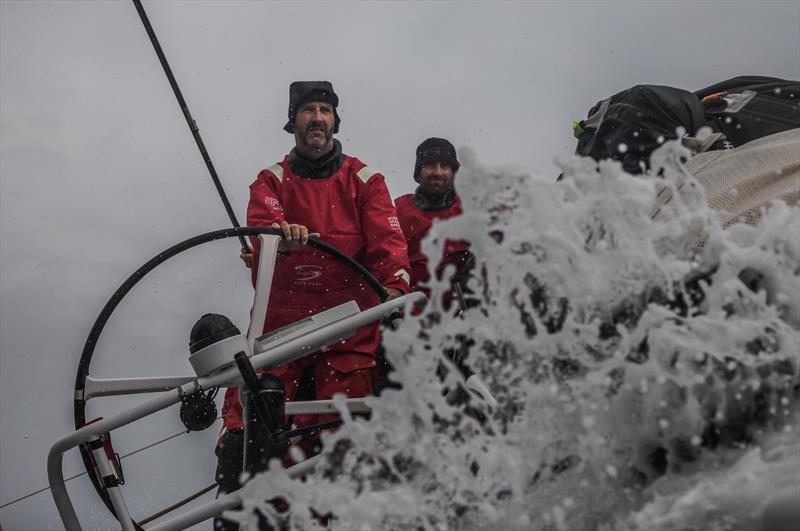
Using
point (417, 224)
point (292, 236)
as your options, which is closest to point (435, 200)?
point (417, 224)

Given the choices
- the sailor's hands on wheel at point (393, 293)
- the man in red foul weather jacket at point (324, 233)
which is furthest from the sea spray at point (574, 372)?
the man in red foul weather jacket at point (324, 233)

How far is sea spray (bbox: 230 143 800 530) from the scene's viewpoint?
4.83 ft

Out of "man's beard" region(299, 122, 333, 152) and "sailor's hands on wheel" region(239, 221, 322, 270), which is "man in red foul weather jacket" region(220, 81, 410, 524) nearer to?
"man's beard" region(299, 122, 333, 152)

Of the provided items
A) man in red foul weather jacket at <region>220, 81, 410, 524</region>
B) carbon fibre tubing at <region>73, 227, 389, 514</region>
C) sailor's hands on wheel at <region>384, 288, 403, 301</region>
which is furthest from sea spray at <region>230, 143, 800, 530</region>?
man in red foul weather jacket at <region>220, 81, 410, 524</region>

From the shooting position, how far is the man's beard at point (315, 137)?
359 cm

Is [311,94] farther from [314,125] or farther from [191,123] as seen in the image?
[191,123]

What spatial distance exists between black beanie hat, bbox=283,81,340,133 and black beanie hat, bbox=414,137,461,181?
2.23 ft

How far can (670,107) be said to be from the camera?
2.83 meters

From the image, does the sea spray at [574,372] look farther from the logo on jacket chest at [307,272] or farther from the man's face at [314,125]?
the man's face at [314,125]

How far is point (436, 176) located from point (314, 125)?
91 centimetres

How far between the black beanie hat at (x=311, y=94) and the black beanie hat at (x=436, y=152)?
2.23 feet

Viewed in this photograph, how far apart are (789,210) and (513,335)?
66 centimetres

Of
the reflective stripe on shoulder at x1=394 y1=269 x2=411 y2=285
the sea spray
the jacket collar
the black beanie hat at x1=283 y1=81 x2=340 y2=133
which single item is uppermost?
the black beanie hat at x1=283 y1=81 x2=340 y2=133

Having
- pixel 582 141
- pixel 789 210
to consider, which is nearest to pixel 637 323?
pixel 789 210
